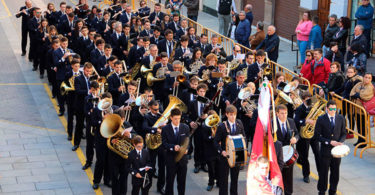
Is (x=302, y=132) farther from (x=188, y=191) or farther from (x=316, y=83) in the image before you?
(x=316, y=83)

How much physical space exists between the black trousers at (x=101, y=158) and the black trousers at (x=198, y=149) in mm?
1938

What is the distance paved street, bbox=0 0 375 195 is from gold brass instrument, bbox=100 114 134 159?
132 centimetres

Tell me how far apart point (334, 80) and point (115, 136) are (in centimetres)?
587

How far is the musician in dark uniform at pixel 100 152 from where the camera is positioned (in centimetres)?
1312

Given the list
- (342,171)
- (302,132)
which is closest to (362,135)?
(342,171)

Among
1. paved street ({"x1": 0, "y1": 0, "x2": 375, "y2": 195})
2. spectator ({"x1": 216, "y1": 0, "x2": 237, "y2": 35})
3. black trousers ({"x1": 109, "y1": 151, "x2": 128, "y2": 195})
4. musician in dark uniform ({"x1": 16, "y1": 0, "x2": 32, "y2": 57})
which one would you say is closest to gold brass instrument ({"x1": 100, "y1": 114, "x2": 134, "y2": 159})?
black trousers ({"x1": 109, "y1": 151, "x2": 128, "y2": 195})

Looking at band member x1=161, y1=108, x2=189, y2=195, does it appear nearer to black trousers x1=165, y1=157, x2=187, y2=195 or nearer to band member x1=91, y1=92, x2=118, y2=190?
black trousers x1=165, y1=157, x2=187, y2=195

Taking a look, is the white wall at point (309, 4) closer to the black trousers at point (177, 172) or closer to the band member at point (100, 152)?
the band member at point (100, 152)

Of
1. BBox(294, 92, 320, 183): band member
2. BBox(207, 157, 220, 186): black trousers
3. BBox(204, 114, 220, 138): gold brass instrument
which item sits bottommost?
BBox(207, 157, 220, 186): black trousers

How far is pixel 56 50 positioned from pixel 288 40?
10331 millimetres

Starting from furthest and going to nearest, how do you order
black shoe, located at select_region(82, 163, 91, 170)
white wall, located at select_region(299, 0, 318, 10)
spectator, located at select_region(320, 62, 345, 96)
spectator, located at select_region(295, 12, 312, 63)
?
1. white wall, located at select_region(299, 0, 318, 10)
2. spectator, located at select_region(295, 12, 312, 63)
3. spectator, located at select_region(320, 62, 345, 96)
4. black shoe, located at select_region(82, 163, 91, 170)

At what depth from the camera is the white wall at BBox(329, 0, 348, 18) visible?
70.6 ft

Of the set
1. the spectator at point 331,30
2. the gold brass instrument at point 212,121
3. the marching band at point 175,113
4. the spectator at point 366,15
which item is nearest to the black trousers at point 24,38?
the marching band at point 175,113

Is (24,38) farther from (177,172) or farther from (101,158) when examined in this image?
(177,172)
